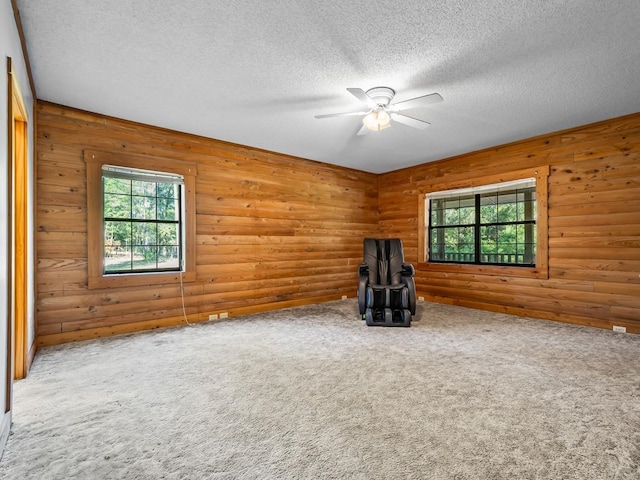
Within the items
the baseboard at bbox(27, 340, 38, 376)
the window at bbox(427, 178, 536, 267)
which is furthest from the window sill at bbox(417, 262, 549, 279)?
the baseboard at bbox(27, 340, 38, 376)

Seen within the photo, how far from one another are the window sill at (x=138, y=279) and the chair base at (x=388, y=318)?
233cm

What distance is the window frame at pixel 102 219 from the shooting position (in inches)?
140

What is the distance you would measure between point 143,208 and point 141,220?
152 millimetres

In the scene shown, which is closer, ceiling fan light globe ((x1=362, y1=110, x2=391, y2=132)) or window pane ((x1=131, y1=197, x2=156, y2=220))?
ceiling fan light globe ((x1=362, y1=110, x2=391, y2=132))

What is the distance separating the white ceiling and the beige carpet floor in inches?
97.5

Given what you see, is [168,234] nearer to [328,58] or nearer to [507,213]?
[328,58]

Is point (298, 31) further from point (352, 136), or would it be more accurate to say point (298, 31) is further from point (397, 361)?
point (397, 361)

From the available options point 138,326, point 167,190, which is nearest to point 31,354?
point 138,326

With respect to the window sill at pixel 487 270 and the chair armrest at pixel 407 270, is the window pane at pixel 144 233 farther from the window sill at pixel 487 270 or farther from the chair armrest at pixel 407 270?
the window sill at pixel 487 270

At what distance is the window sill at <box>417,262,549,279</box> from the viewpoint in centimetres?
453

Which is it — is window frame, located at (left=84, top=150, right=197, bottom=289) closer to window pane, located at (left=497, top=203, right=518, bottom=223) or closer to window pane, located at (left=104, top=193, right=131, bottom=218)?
window pane, located at (left=104, top=193, right=131, bottom=218)

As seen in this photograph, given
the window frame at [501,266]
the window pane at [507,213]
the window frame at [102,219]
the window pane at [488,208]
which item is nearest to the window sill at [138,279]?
the window frame at [102,219]

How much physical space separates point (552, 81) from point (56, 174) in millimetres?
4873

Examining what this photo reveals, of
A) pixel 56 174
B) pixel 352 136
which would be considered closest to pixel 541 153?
pixel 352 136
